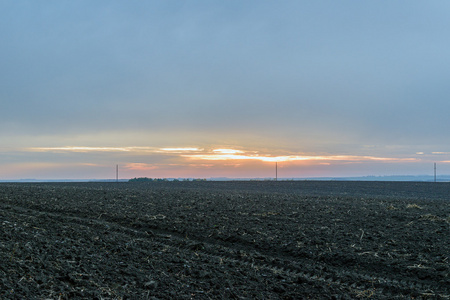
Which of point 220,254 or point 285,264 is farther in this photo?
point 220,254

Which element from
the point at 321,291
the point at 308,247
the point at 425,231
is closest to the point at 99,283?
the point at 321,291

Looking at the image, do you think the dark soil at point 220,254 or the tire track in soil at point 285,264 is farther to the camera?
the tire track in soil at point 285,264

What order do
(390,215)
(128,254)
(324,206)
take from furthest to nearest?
(324,206) < (390,215) < (128,254)

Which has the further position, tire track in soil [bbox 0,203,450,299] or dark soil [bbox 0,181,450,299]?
tire track in soil [bbox 0,203,450,299]

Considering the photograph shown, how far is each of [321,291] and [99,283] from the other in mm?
4235

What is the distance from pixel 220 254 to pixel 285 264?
1.72 m

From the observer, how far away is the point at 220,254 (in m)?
9.48

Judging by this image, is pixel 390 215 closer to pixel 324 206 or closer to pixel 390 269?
pixel 324 206

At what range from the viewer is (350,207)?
1692cm

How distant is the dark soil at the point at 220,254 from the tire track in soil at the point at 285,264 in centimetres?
3

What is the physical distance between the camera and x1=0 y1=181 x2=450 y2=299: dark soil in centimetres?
675

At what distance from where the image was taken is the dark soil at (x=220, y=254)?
6.75 m

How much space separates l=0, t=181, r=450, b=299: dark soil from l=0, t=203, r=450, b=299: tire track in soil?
3 cm

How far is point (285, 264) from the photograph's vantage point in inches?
347
